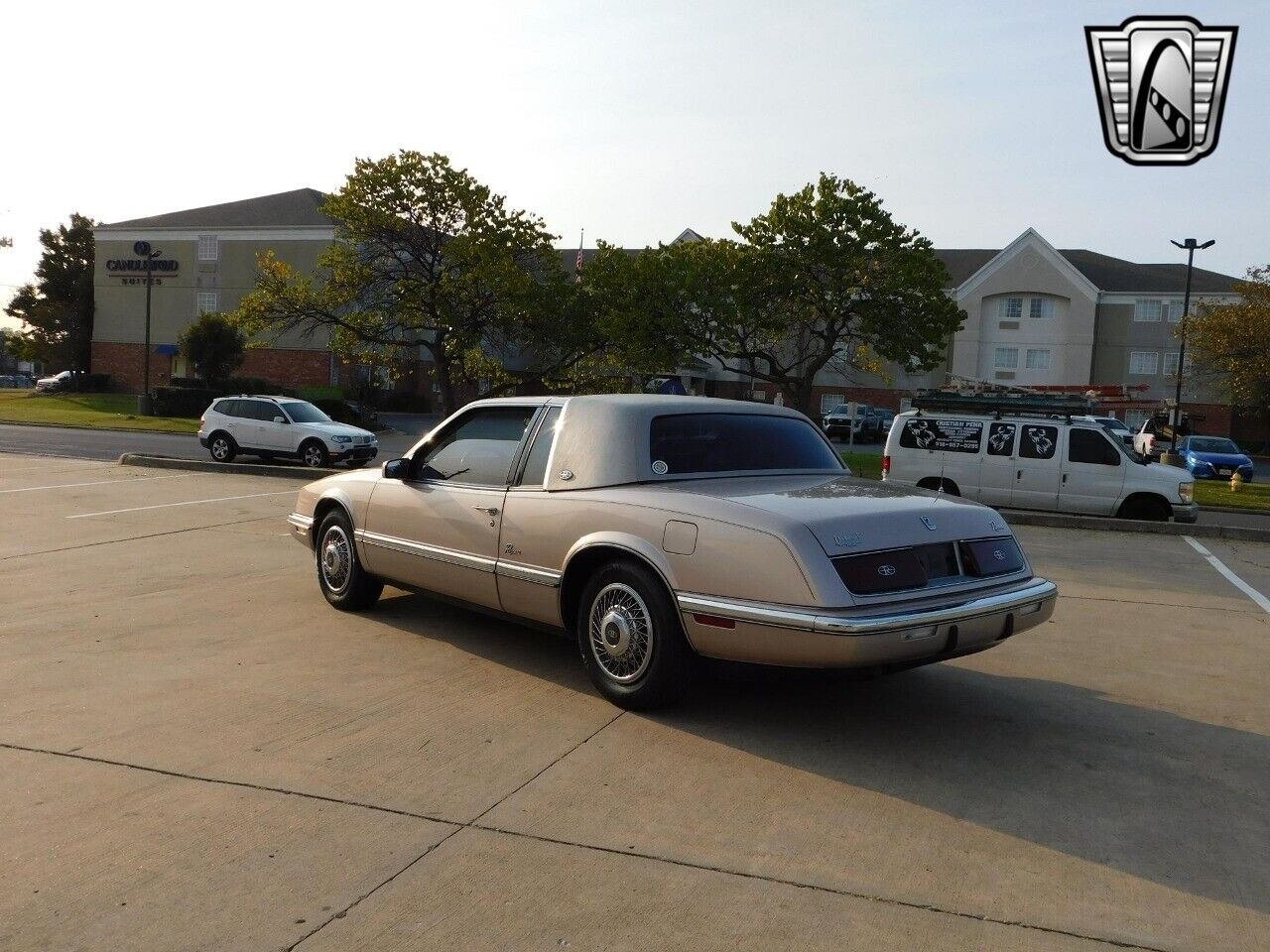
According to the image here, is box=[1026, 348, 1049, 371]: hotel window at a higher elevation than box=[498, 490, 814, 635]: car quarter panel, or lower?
higher

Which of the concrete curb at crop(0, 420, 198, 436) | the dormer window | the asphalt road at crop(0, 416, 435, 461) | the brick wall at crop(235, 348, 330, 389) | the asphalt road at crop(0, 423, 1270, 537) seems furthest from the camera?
the dormer window

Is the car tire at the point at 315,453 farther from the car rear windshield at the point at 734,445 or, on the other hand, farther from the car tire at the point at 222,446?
the car rear windshield at the point at 734,445

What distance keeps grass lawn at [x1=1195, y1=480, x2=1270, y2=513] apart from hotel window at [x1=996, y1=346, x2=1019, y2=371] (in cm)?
3401

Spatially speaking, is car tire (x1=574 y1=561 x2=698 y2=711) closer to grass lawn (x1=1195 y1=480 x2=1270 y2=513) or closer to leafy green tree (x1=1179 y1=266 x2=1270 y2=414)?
grass lawn (x1=1195 y1=480 x2=1270 y2=513)

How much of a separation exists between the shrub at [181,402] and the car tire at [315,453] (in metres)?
24.4

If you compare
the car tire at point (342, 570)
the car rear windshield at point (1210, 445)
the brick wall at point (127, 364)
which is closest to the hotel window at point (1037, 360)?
the car rear windshield at point (1210, 445)

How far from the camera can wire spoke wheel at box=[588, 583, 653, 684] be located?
531 centimetres

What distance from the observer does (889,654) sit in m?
4.77

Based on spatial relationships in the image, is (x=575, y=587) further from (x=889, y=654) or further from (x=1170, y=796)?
(x=1170, y=796)

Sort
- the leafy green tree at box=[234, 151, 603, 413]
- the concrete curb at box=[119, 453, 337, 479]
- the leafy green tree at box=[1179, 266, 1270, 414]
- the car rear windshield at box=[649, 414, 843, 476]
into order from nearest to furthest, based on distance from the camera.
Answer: the car rear windshield at box=[649, 414, 843, 476] → the concrete curb at box=[119, 453, 337, 479] → the leafy green tree at box=[1179, 266, 1270, 414] → the leafy green tree at box=[234, 151, 603, 413]

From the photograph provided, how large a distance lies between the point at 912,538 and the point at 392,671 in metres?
2.91

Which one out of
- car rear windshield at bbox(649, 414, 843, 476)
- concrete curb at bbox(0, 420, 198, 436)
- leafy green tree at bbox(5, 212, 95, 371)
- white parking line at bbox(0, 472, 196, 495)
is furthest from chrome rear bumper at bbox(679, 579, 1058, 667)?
leafy green tree at bbox(5, 212, 95, 371)

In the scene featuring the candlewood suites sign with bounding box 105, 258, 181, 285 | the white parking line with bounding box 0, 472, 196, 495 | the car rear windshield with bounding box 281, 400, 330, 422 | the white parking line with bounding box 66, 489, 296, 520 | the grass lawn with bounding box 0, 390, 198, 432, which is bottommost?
the grass lawn with bounding box 0, 390, 198, 432

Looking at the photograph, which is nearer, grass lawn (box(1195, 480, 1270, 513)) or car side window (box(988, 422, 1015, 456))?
car side window (box(988, 422, 1015, 456))
